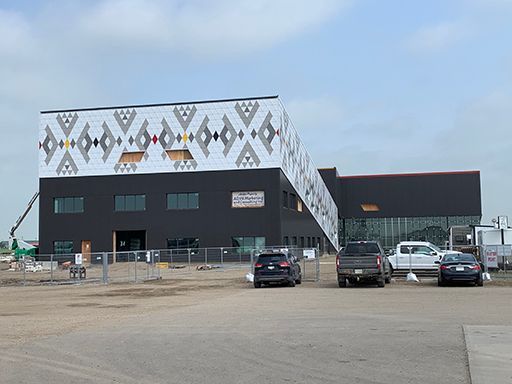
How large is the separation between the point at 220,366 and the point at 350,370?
6.62 ft

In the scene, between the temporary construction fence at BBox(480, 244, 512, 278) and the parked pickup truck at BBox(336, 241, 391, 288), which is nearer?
the parked pickup truck at BBox(336, 241, 391, 288)

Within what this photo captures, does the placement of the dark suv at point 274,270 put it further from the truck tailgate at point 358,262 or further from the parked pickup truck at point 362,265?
the truck tailgate at point 358,262

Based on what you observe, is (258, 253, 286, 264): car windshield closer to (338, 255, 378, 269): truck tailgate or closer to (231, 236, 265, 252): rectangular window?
(338, 255, 378, 269): truck tailgate

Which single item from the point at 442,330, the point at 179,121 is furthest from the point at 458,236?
the point at 442,330

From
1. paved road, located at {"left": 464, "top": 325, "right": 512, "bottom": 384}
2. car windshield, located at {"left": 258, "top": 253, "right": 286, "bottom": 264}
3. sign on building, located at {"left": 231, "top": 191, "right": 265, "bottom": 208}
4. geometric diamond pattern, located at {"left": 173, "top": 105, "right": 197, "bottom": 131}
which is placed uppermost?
geometric diamond pattern, located at {"left": 173, "top": 105, "right": 197, "bottom": 131}

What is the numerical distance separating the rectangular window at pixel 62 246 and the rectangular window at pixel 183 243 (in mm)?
10413

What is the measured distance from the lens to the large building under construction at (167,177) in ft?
203

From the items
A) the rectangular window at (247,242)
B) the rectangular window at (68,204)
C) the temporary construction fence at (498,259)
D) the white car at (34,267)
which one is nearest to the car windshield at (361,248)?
the temporary construction fence at (498,259)

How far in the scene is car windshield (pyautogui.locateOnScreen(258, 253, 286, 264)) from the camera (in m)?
30.0

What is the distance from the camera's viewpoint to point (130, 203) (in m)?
64.2

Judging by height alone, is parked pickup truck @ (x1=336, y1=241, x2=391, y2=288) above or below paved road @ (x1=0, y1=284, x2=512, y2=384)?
above

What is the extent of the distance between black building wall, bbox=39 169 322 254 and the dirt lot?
36.6 metres

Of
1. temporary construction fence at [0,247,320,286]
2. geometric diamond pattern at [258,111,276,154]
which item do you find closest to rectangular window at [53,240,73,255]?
temporary construction fence at [0,247,320,286]

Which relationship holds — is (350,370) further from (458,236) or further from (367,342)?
(458,236)
